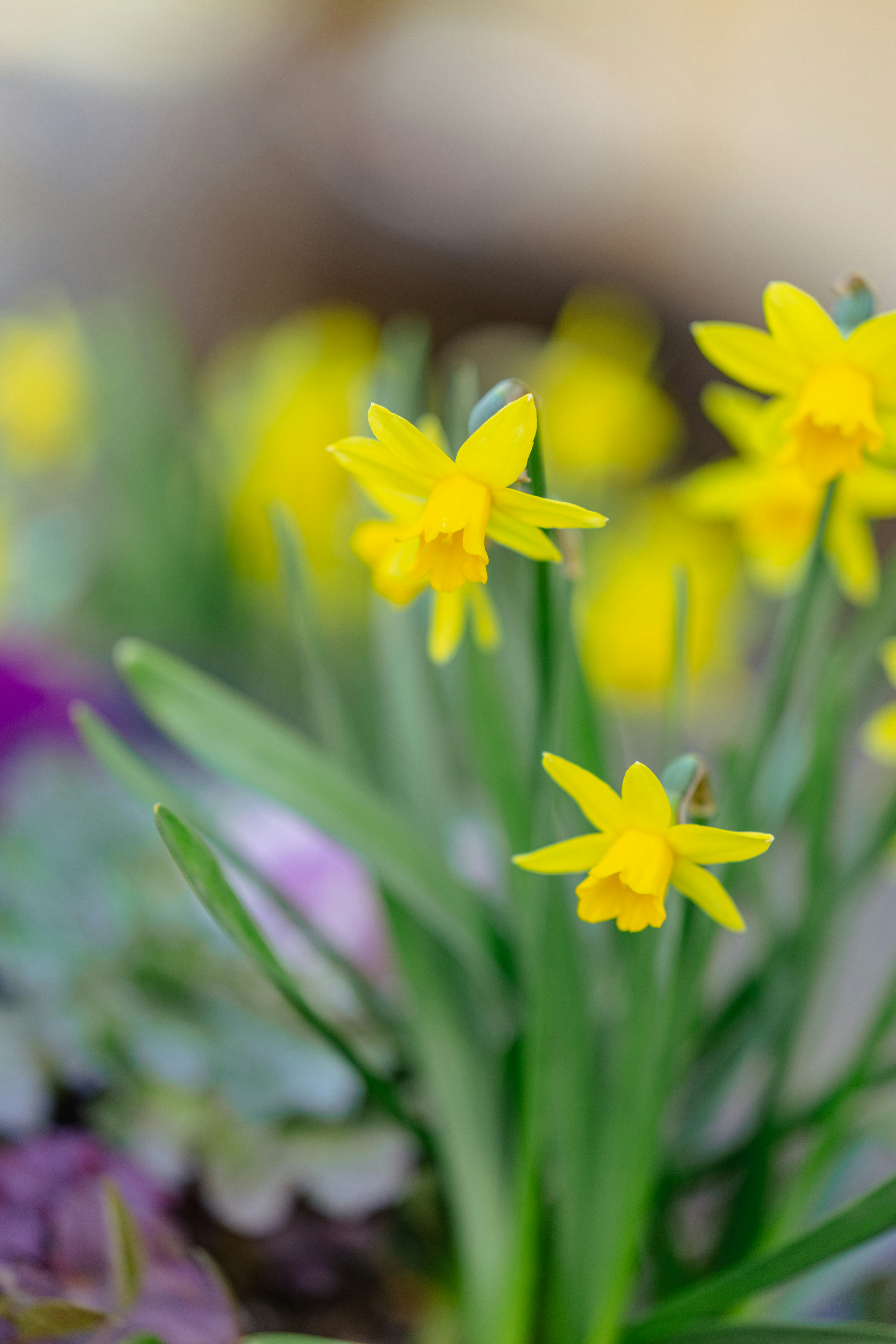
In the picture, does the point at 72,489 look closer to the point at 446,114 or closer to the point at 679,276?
the point at 679,276

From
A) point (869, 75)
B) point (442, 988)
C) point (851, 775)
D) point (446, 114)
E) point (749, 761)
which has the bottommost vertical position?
point (851, 775)

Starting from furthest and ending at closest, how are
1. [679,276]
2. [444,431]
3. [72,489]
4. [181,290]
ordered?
[679,276], [181,290], [72,489], [444,431]

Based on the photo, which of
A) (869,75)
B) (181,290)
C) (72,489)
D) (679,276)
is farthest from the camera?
(869,75)

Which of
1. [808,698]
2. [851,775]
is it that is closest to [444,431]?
[808,698]

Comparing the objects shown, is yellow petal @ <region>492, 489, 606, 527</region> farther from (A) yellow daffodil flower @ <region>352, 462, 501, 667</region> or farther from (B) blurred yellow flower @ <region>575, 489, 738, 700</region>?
(B) blurred yellow flower @ <region>575, 489, 738, 700</region>

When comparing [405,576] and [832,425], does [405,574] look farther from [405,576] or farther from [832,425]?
[832,425]

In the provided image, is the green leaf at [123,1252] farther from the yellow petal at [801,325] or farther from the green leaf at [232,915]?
the yellow petal at [801,325]

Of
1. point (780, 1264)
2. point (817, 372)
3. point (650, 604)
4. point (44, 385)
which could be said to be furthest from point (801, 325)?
point (44, 385)

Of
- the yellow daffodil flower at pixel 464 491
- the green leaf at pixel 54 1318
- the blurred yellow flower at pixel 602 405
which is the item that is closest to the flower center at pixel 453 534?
the yellow daffodil flower at pixel 464 491
